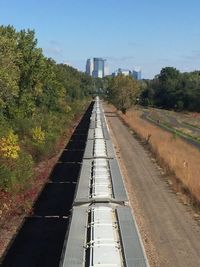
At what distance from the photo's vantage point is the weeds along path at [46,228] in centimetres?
2019

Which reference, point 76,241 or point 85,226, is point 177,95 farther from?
point 76,241

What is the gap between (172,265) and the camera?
19344 millimetres

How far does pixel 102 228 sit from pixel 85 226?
0.71 metres

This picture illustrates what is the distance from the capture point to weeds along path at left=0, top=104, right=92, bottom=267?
66.2 ft

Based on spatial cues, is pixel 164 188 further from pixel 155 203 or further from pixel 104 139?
pixel 104 139

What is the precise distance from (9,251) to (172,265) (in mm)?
6988

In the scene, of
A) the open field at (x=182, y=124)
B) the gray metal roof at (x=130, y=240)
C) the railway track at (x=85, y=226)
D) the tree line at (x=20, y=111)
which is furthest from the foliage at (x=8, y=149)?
the open field at (x=182, y=124)

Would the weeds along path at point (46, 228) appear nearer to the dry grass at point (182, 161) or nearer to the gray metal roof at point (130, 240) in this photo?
the gray metal roof at point (130, 240)

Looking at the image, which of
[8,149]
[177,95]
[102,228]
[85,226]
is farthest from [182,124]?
[102,228]

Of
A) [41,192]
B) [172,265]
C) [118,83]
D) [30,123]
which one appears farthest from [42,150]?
[118,83]

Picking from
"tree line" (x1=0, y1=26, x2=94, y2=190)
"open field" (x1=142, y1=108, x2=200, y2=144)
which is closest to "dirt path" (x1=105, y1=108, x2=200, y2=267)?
"tree line" (x1=0, y1=26, x2=94, y2=190)

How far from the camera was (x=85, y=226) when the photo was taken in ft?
58.0

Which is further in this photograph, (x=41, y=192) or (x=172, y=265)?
(x=41, y=192)

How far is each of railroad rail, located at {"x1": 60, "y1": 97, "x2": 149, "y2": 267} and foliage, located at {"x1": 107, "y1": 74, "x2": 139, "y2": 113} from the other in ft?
296
